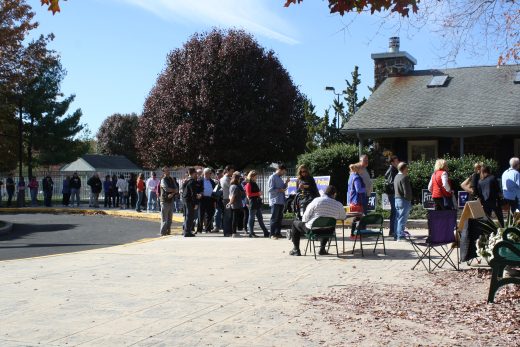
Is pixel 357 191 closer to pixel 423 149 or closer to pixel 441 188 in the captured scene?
pixel 441 188

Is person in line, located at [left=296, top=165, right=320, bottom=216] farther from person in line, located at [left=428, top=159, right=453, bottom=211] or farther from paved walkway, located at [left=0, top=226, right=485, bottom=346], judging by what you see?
person in line, located at [left=428, top=159, right=453, bottom=211]

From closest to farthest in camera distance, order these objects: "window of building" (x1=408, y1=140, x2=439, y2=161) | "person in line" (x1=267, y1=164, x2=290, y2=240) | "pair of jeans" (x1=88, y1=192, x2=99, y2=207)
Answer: "person in line" (x1=267, y1=164, x2=290, y2=240) → "window of building" (x1=408, y1=140, x2=439, y2=161) → "pair of jeans" (x1=88, y1=192, x2=99, y2=207)

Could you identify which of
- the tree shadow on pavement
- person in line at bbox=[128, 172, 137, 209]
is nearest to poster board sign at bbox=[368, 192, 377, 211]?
the tree shadow on pavement

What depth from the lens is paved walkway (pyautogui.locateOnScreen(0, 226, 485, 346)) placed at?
645 cm

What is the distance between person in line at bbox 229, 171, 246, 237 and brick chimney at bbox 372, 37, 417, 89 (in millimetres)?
15293

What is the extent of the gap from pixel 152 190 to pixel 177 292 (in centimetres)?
1656

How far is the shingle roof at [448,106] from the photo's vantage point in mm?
23500

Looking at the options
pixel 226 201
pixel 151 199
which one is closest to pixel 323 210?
pixel 226 201

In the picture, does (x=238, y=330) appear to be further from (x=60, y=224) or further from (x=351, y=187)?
(x=60, y=224)

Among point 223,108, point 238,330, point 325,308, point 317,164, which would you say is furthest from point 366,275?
point 223,108

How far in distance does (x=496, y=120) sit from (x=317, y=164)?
Answer: 687 centimetres

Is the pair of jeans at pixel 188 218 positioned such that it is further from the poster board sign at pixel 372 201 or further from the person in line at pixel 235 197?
the poster board sign at pixel 372 201

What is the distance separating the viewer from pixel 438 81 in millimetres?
27375

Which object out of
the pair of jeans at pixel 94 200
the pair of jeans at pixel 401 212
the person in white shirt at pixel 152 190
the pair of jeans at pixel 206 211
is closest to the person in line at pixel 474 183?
the pair of jeans at pixel 401 212
